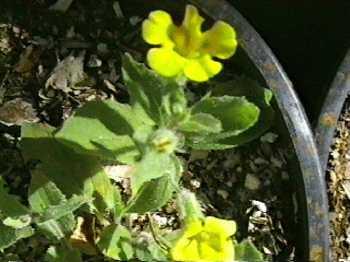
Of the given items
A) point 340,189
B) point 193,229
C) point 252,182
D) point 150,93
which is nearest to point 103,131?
point 150,93

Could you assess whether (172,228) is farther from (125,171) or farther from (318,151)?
(318,151)

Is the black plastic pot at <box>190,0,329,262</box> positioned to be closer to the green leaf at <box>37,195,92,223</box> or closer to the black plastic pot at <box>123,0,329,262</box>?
the black plastic pot at <box>123,0,329,262</box>

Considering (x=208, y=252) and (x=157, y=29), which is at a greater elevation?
(x=157, y=29)

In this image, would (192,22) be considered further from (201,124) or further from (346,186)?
(346,186)

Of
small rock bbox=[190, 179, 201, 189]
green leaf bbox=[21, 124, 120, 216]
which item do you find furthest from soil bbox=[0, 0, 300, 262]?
green leaf bbox=[21, 124, 120, 216]

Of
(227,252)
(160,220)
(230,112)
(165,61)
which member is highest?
(165,61)

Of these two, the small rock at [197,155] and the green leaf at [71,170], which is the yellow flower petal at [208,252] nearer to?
the green leaf at [71,170]
